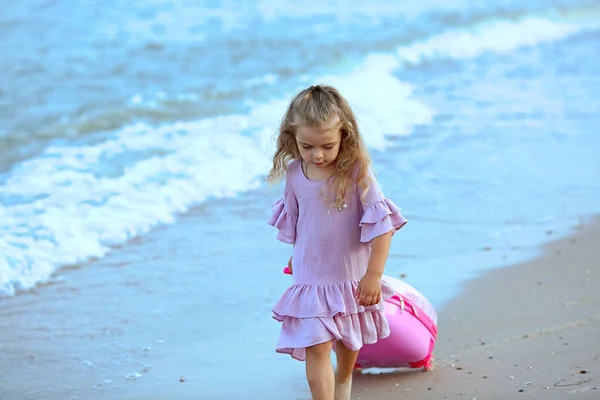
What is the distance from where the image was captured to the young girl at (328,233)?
10.8 feet

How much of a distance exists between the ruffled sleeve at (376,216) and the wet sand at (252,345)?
0.81 metres

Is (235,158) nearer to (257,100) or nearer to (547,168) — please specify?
(547,168)

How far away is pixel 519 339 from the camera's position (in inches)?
167

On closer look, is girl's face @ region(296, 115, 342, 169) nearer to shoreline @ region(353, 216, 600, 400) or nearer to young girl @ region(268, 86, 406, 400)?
young girl @ region(268, 86, 406, 400)

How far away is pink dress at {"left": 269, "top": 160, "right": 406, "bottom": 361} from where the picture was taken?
3.31 metres

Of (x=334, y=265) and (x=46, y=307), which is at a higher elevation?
(x=334, y=265)

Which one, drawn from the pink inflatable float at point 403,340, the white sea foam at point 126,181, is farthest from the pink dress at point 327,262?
the white sea foam at point 126,181

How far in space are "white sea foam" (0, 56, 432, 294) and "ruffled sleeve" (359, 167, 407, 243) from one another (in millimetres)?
2818

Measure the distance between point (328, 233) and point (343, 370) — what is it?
552 millimetres

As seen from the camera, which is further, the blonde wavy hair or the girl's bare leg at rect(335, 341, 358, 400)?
the girl's bare leg at rect(335, 341, 358, 400)

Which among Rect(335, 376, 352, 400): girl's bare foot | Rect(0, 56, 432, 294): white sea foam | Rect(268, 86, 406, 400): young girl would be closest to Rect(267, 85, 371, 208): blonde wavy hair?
Rect(268, 86, 406, 400): young girl

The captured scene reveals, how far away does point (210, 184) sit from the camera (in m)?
7.53

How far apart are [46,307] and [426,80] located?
904cm

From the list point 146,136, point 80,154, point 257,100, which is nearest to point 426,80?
point 257,100
